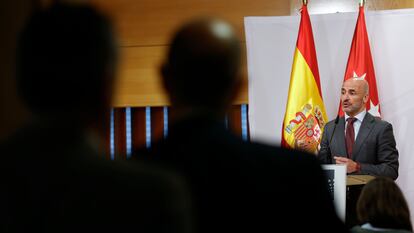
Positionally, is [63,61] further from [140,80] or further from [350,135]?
[140,80]

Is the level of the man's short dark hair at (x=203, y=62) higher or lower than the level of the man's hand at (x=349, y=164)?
higher

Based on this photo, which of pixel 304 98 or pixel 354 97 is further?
pixel 304 98

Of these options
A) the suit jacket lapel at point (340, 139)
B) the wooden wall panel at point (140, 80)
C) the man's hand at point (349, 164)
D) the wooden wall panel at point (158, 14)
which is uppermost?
the wooden wall panel at point (158, 14)

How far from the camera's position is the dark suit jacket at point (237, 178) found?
111cm

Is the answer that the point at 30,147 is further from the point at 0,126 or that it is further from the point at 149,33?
the point at 149,33

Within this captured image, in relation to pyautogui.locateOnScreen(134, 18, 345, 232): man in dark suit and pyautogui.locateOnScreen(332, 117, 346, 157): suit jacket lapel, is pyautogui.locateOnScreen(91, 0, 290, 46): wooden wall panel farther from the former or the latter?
pyautogui.locateOnScreen(134, 18, 345, 232): man in dark suit

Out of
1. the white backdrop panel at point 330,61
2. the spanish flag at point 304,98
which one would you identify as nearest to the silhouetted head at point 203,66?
the spanish flag at point 304,98

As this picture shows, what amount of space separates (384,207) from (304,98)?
369 cm

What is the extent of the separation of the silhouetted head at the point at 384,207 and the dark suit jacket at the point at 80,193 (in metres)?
1.91

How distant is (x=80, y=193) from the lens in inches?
30.1

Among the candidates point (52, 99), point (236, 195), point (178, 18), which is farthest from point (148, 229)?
point (178, 18)

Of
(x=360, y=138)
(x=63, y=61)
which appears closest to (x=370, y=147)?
(x=360, y=138)

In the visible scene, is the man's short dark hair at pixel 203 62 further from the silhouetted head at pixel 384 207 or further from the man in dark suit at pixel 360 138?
the man in dark suit at pixel 360 138

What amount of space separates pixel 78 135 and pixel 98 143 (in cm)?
3
